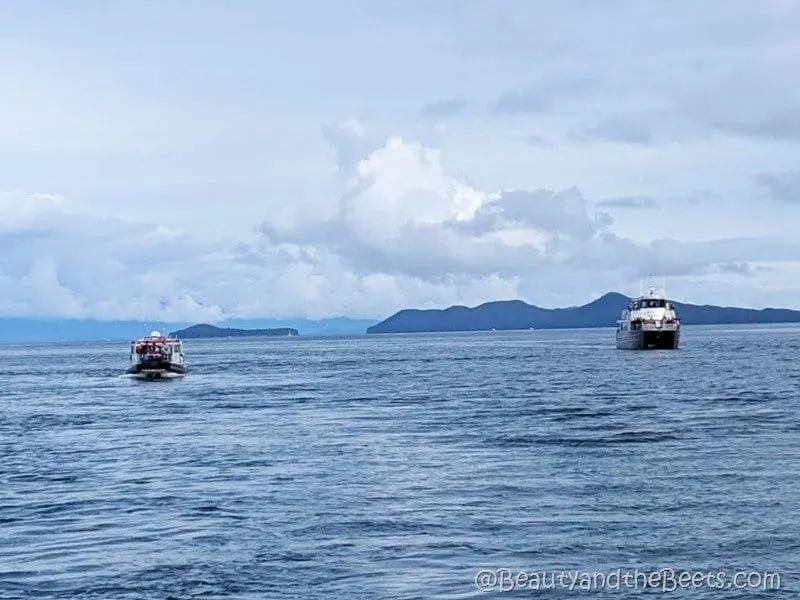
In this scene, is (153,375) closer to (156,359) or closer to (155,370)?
(155,370)

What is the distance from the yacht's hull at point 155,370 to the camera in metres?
119

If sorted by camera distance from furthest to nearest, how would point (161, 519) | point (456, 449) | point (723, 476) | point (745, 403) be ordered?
point (745, 403) < point (456, 449) < point (723, 476) < point (161, 519)

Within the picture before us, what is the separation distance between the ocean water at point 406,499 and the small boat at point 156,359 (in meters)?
46.3

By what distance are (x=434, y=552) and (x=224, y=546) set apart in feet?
17.8

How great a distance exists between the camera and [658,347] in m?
166

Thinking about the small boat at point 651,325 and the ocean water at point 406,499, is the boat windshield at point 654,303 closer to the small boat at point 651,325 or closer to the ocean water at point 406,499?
the small boat at point 651,325

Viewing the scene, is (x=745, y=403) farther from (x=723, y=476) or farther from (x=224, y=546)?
(x=224, y=546)

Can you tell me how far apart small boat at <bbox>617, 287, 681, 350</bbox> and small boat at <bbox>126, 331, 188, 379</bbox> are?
71179mm

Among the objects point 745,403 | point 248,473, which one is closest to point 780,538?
point 248,473

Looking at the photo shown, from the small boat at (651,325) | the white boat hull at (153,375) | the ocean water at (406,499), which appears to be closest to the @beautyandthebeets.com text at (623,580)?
the ocean water at (406,499)

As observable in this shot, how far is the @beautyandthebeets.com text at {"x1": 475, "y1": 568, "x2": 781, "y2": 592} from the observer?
75.9 ft

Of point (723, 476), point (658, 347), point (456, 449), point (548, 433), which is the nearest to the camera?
point (723, 476)

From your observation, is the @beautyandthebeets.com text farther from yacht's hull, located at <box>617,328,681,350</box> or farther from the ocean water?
yacht's hull, located at <box>617,328,681,350</box>

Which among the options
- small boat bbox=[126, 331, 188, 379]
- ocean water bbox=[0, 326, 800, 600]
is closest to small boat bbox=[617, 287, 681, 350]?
small boat bbox=[126, 331, 188, 379]
